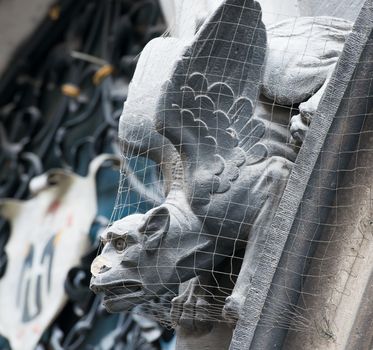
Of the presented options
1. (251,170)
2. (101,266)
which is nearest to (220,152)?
(251,170)

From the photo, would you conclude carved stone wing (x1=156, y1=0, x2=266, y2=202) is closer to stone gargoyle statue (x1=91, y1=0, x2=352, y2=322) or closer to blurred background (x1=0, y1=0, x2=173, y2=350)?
stone gargoyle statue (x1=91, y1=0, x2=352, y2=322)

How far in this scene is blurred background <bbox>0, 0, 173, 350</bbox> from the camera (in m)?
5.27

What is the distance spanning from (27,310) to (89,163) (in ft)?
1.79

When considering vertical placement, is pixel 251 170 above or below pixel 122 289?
above

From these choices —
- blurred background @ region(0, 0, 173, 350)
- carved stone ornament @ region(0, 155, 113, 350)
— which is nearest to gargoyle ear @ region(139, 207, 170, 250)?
blurred background @ region(0, 0, 173, 350)

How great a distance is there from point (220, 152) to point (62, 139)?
308 centimetres

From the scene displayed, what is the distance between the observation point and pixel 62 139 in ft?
19.3

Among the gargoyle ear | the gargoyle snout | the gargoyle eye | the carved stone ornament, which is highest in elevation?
the gargoyle ear

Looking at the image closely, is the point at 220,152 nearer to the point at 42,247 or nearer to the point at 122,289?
the point at 122,289

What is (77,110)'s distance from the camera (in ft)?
19.6

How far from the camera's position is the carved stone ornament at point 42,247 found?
5.37 metres

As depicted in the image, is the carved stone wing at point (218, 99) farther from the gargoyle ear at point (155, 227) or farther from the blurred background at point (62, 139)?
the blurred background at point (62, 139)

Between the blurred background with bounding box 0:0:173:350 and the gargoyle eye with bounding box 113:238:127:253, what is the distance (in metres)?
1.87

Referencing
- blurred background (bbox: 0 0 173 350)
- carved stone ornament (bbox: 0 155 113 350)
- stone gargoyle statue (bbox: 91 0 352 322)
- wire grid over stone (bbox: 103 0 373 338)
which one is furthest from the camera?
carved stone ornament (bbox: 0 155 113 350)
